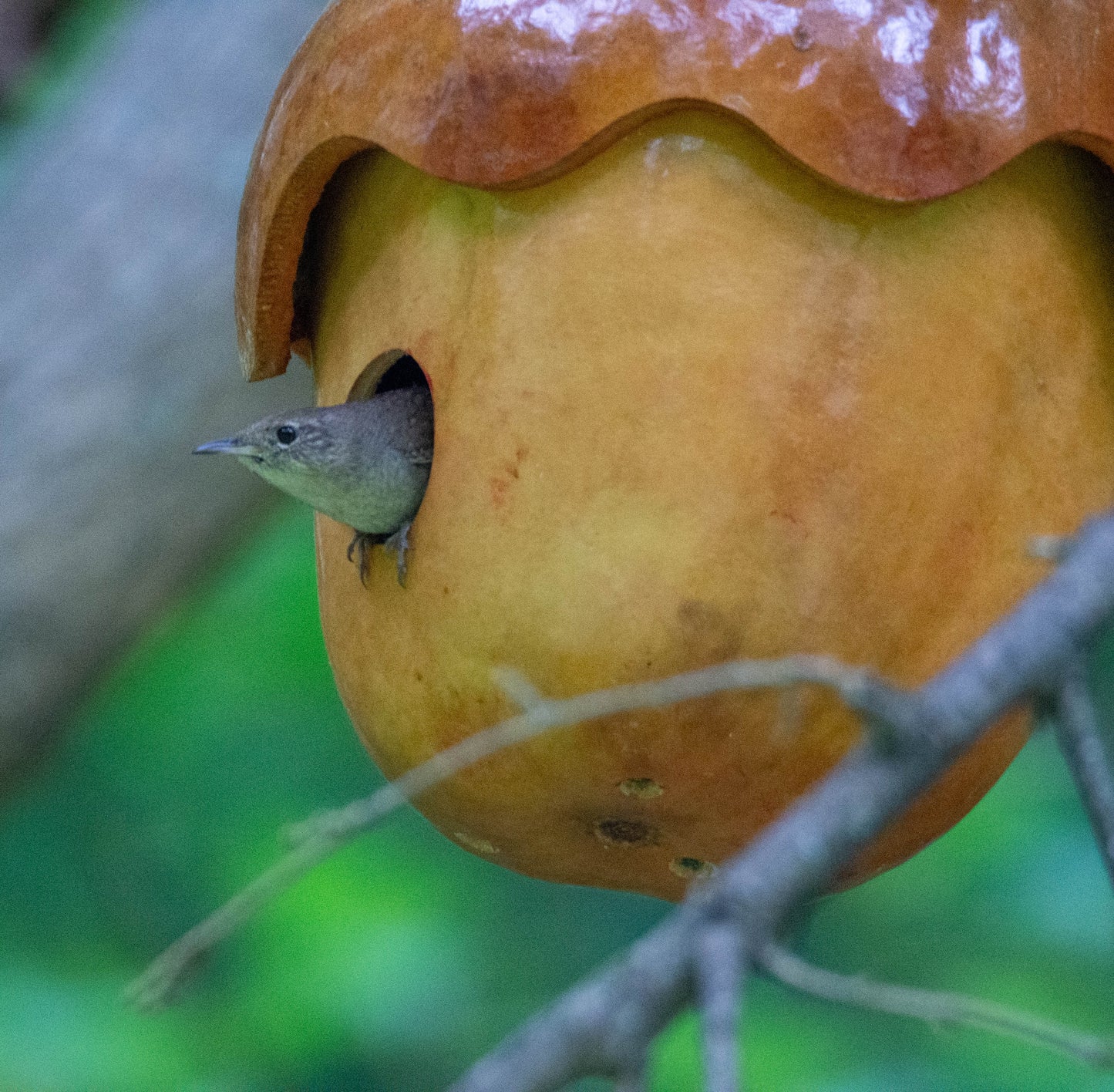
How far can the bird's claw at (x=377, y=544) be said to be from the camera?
1.65 meters

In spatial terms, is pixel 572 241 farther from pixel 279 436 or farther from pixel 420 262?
Answer: pixel 279 436

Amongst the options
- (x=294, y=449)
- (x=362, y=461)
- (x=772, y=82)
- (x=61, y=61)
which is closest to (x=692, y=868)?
(x=362, y=461)

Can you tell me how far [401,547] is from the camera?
5.47 ft

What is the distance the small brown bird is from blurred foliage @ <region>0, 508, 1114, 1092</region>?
0.99m

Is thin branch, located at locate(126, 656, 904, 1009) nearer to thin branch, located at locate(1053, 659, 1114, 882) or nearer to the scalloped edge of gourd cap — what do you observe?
thin branch, located at locate(1053, 659, 1114, 882)

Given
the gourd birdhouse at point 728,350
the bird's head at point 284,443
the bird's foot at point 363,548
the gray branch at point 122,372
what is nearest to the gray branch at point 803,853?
the gourd birdhouse at point 728,350

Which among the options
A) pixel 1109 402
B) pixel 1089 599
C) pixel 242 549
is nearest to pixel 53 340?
pixel 242 549

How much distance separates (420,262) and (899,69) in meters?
0.49

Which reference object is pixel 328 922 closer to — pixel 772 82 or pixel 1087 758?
pixel 772 82

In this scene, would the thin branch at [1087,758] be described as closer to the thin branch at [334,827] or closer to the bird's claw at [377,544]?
the thin branch at [334,827]

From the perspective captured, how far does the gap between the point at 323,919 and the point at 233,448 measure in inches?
44.0

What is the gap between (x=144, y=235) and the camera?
124 inches

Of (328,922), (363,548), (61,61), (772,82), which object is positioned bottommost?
(328,922)

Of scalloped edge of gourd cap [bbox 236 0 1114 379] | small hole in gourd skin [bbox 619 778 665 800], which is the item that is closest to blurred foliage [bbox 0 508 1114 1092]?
small hole in gourd skin [bbox 619 778 665 800]
